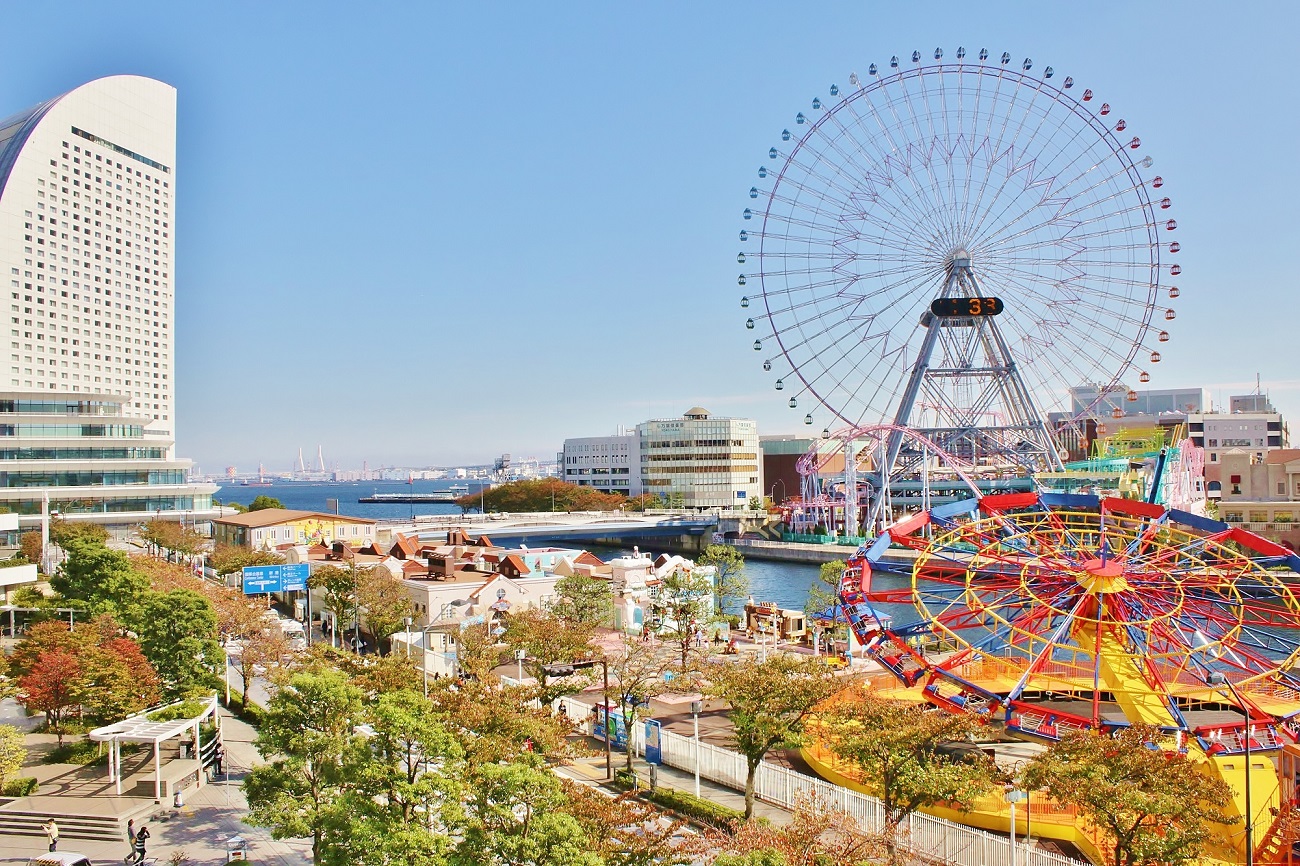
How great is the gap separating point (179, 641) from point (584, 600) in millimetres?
15045

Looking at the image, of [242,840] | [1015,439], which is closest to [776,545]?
[1015,439]

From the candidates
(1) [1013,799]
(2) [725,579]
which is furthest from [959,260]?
(1) [1013,799]

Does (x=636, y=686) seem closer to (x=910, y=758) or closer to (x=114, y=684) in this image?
(x=910, y=758)

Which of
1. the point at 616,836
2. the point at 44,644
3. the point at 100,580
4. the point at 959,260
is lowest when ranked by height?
the point at 616,836

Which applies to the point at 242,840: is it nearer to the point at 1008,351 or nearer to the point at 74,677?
the point at 74,677

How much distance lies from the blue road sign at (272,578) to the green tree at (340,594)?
733 millimetres

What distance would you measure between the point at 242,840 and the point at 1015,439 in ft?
242

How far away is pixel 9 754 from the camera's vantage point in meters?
17.9

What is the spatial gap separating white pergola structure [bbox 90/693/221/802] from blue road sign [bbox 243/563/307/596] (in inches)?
648

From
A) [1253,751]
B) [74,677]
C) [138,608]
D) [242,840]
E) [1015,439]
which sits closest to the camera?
[242,840]

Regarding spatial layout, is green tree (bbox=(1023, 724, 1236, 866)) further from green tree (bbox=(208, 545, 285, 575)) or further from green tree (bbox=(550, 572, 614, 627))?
green tree (bbox=(208, 545, 285, 575))

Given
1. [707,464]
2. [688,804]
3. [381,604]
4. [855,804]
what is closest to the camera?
[855,804]

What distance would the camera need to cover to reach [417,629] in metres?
37.9

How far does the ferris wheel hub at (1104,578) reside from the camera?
22766 millimetres
